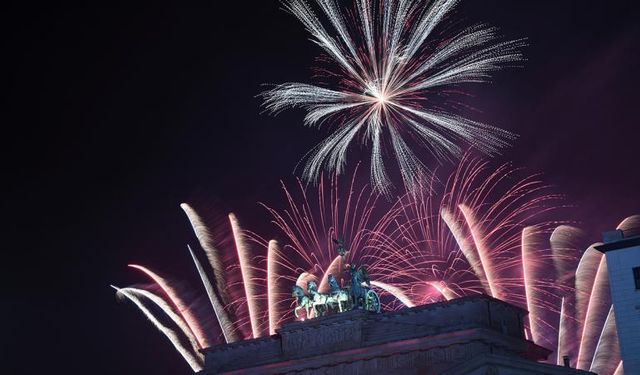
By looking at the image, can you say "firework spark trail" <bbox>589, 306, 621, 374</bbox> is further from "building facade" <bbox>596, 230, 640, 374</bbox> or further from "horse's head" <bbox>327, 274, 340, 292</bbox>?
"horse's head" <bbox>327, 274, 340, 292</bbox>

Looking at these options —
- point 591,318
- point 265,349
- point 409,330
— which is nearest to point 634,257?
point 591,318

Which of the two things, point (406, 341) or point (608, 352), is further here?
point (406, 341)

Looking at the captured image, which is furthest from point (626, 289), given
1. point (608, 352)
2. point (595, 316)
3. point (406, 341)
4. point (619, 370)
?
point (406, 341)

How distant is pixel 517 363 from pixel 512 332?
9694mm

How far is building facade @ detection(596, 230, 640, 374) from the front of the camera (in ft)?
196

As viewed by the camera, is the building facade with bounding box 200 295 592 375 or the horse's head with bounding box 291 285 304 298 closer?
the building facade with bounding box 200 295 592 375

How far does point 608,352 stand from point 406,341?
1271 centimetres

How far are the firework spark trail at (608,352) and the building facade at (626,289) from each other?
187 cm

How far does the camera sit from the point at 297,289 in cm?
7150

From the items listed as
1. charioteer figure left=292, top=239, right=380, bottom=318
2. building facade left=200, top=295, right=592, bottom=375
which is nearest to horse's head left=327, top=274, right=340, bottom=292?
charioteer figure left=292, top=239, right=380, bottom=318

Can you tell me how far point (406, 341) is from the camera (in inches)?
2522

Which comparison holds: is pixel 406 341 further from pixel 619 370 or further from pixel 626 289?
pixel 626 289

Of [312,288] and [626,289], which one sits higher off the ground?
[312,288]

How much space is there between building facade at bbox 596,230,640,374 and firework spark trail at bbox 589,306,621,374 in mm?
1866
